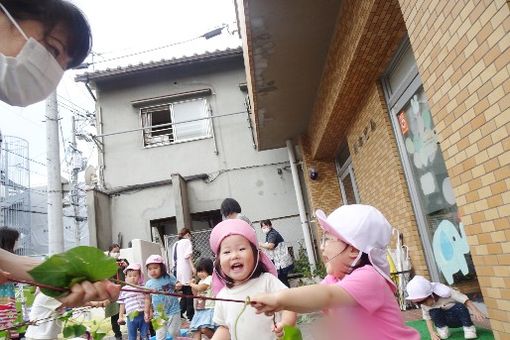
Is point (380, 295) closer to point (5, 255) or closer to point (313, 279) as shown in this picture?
point (5, 255)

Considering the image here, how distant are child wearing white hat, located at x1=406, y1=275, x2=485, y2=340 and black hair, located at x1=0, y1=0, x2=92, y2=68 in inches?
151

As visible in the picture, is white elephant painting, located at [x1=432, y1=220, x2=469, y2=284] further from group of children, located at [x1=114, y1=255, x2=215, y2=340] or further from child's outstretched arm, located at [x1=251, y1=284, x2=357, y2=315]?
child's outstretched arm, located at [x1=251, y1=284, x2=357, y2=315]

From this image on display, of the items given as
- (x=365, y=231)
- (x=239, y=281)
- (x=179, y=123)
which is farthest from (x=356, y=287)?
(x=179, y=123)

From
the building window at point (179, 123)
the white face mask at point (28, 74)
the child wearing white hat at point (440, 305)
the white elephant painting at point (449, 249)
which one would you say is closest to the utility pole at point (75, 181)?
the building window at point (179, 123)

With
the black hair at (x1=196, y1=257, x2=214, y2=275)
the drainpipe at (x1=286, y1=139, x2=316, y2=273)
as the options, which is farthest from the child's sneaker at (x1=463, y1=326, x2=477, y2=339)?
the drainpipe at (x1=286, y1=139, x2=316, y2=273)

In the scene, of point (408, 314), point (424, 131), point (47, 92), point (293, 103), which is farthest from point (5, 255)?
point (293, 103)

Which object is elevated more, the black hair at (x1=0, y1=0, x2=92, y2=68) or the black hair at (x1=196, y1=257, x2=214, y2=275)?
the black hair at (x1=0, y1=0, x2=92, y2=68)

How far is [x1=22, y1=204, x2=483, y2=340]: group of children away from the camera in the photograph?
1.65 metres

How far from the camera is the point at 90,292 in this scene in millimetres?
1095

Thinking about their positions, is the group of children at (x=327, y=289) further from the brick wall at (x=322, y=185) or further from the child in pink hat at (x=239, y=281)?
the brick wall at (x=322, y=185)

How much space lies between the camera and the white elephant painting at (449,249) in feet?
14.4

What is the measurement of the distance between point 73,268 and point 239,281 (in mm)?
1542

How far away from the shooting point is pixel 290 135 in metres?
10.2

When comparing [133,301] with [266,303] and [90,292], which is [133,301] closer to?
[266,303]
